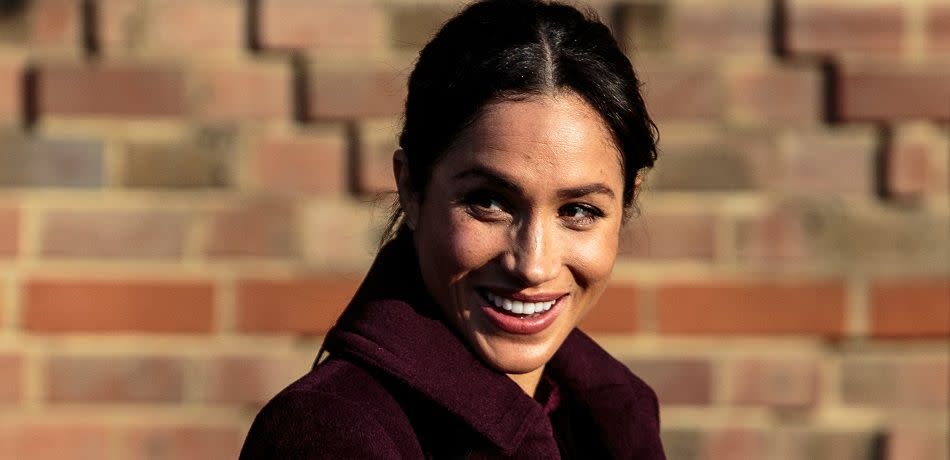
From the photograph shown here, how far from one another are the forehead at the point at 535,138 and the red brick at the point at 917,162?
123cm

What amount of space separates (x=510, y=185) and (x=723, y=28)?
1.22 meters

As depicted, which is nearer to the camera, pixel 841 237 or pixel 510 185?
pixel 510 185

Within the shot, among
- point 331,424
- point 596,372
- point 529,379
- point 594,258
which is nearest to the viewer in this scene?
point 331,424

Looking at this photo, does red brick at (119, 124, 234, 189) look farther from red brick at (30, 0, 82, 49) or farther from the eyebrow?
the eyebrow

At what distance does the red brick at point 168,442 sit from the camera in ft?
10.3

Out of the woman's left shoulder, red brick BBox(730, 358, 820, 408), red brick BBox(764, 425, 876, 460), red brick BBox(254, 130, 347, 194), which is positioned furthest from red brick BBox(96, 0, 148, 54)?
red brick BBox(764, 425, 876, 460)

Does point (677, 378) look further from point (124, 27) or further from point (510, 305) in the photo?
point (124, 27)

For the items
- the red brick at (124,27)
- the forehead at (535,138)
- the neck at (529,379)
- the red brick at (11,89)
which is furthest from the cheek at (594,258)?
the red brick at (11,89)

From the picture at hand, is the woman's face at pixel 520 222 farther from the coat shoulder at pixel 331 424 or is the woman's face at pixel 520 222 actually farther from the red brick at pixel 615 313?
the red brick at pixel 615 313

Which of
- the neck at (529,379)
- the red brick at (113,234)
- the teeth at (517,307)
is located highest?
the teeth at (517,307)

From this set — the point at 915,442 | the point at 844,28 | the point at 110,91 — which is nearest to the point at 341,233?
the point at 110,91

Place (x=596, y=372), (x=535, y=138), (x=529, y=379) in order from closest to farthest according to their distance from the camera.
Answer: (x=535, y=138) < (x=529, y=379) < (x=596, y=372)

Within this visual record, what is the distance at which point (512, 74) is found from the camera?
211 cm

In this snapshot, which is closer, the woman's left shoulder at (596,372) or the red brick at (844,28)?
the woman's left shoulder at (596,372)
